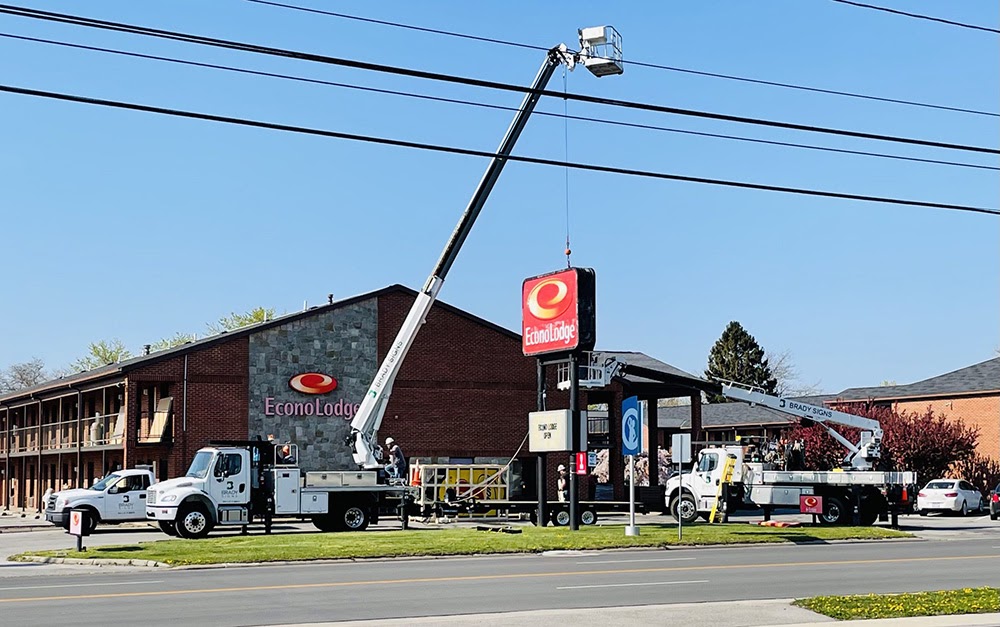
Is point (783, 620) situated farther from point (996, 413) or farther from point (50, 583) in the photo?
point (996, 413)

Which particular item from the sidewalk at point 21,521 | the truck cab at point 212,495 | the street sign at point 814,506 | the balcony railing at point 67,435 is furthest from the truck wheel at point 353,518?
the balcony railing at point 67,435

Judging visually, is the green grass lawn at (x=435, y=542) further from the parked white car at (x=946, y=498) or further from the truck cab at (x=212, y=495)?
the parked white car at (x=946, y=498)

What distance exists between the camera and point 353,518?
36906 mm

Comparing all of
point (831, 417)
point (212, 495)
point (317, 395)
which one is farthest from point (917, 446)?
point (212, 495)

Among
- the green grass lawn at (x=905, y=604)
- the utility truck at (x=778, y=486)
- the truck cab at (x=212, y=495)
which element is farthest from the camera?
the utility truck at (x=778, y=486)

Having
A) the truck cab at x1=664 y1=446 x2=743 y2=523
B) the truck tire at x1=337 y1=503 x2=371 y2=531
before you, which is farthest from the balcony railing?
the truck cab at x1=664 y1=446 x2=743 y2=523

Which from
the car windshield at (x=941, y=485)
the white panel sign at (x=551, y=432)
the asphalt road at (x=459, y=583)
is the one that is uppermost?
the white panel sign at (x=551, y=432)

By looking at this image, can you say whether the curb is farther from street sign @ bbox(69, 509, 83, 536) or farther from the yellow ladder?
the yellow ladder

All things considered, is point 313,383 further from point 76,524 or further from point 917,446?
point 917,446

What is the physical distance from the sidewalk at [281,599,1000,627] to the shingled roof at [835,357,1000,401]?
152ft

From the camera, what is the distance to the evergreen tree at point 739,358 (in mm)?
104562

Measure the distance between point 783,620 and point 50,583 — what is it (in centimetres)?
1239

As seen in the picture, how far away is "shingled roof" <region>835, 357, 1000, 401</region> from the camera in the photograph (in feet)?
195

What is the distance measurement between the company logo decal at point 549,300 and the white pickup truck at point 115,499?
42.0 ft
